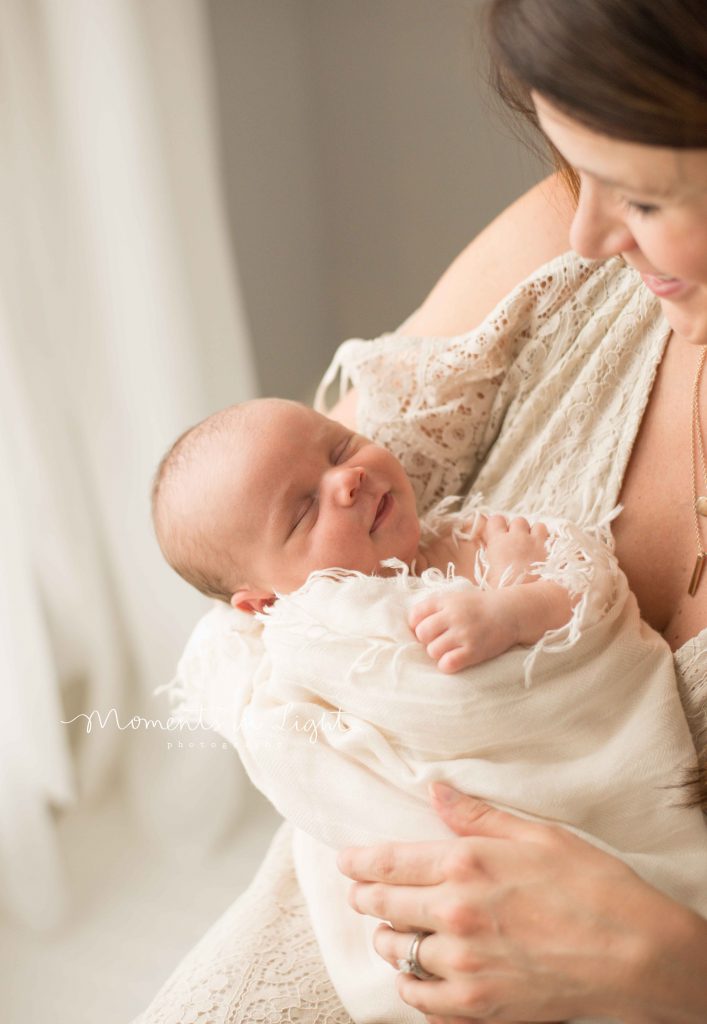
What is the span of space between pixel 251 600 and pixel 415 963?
0.47 meters

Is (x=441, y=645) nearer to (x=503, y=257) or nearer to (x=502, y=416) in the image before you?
(x=502, y=416)

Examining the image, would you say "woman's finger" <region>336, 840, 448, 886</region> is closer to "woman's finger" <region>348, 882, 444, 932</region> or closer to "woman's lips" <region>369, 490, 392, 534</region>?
"woman's finger" <region>348, 882, 444, 932</region>

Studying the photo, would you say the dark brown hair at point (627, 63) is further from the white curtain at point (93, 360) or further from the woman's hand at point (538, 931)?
the white curtain at point (93, 360)

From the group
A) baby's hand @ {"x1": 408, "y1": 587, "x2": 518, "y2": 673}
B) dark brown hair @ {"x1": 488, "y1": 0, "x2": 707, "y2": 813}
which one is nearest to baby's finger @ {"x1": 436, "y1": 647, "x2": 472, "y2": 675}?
baby's hand @ {"x1": 408, "y1": 587, "x2": 518, "y2": 673}

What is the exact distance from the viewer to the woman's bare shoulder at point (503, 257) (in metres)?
1.35

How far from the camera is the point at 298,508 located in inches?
49.2

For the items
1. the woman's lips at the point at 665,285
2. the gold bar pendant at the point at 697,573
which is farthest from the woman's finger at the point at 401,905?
the woman's lips at the point at 665,285

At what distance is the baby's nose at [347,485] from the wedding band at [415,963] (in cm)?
48

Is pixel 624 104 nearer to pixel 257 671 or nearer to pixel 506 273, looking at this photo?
pixel 506 273

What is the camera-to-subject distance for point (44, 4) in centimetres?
162

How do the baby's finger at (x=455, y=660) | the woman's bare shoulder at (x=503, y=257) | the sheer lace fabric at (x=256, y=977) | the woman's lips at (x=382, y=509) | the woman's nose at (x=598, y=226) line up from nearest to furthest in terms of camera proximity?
the woman's nose at (x=598, y=226), the baby's finger at (x=455, y=660), the sheer lace fabric at (x=256, y=977), the woman's lips at (x=382, y=509), the woman's bare shoulder at (x=503, y=257)

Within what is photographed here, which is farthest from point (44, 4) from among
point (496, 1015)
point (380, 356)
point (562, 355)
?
point (496, 1015)

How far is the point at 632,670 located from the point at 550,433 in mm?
351

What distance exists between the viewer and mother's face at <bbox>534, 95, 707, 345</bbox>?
833 millimetres
